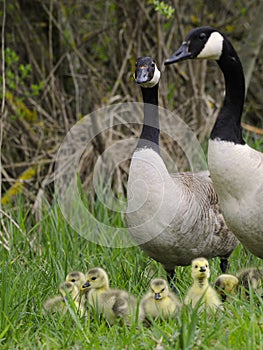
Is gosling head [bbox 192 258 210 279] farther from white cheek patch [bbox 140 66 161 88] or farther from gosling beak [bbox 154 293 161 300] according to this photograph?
white cheek patch [bbox 140 66 161 88]

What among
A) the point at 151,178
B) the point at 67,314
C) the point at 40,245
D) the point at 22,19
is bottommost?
the point at 40,245

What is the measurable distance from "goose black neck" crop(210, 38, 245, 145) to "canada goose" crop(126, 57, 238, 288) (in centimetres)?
50

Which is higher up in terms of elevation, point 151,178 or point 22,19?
point 22,19

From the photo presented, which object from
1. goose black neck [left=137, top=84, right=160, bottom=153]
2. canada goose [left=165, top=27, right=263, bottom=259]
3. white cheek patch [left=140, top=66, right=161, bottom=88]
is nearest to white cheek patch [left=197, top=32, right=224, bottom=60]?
canada goose [left=165, top=27, right=263, bottom=259]

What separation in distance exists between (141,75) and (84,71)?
4.23 meters

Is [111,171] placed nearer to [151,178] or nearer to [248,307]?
[151,178]

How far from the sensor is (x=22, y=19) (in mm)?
8516

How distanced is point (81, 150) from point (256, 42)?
7.92ft

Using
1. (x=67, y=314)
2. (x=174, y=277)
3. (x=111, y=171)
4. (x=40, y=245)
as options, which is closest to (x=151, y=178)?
(x=174, y=277)

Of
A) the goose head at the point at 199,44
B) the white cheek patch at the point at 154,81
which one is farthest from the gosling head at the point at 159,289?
the white cheek patch at the point at 154,81

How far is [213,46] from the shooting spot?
4.32 meters

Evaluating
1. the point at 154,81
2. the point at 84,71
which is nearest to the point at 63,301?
the point at 154,81

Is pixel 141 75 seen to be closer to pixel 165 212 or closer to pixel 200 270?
pixel 165 212

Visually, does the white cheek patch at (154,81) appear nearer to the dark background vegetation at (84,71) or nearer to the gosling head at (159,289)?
the gosling head at (159,289)
